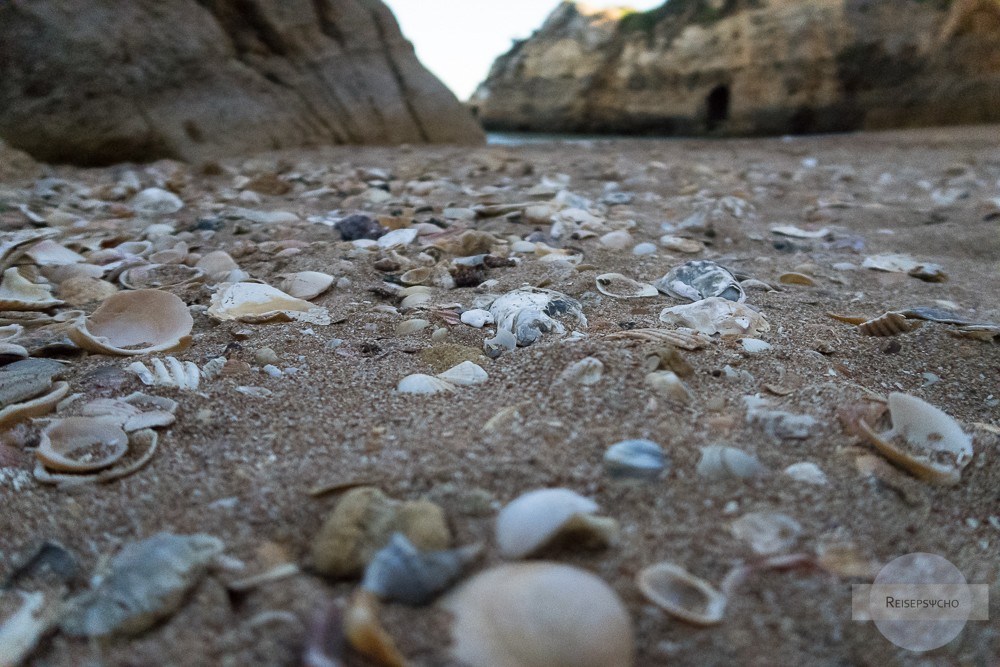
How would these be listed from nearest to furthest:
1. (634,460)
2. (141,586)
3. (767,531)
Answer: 1. (141,586)
2. (767,531)
3. (634,460)

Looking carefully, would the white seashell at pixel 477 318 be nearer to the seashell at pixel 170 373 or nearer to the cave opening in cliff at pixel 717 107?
the seashell at pixel 170 373

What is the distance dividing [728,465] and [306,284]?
4.71 feet

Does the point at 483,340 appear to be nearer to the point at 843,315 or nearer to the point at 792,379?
the point at 792,379

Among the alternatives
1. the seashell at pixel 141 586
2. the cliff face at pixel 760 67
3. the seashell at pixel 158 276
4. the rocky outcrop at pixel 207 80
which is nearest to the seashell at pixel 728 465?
the seashell at pixel 141 586

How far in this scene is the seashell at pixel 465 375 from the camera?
1.42 meters

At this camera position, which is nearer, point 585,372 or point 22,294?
point 585,372

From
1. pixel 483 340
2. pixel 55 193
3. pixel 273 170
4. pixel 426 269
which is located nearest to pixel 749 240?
pixel 426 269

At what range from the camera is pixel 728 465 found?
1048 millimetres

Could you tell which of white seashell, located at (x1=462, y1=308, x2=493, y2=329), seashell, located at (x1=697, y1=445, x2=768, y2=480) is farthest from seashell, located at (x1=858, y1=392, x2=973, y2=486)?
white seashell, located at (x1=462, y1=308, x2=493, y2=329)

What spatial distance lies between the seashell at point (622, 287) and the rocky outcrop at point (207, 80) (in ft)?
12.3

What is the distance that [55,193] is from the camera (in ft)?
11.3

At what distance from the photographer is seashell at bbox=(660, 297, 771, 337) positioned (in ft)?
5.48

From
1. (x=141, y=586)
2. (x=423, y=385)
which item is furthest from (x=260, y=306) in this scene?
(x=141, y=586)

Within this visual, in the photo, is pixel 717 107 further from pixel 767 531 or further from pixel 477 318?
pixel 767 531
